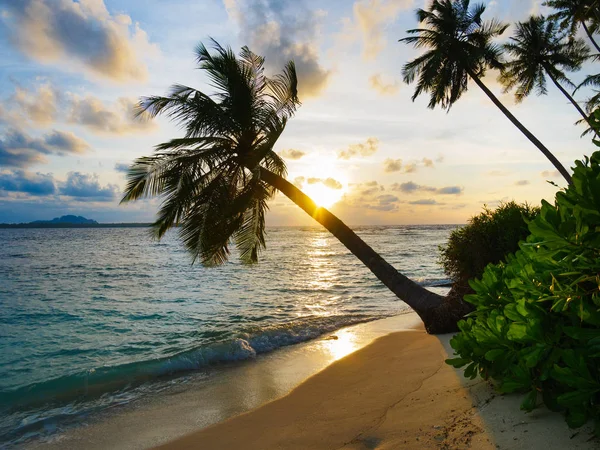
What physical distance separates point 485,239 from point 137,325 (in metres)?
11.2

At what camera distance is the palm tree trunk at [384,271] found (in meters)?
8.98

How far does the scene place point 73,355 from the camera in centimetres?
1016

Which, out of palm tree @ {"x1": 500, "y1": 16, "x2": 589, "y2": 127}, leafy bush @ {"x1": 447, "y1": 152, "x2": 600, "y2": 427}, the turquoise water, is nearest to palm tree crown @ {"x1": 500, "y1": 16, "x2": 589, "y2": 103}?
palm tree @ {"x1": 500, "y1": 16, "x2": 589, "y2": 127}

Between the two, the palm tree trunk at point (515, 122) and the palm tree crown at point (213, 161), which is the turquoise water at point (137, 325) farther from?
the palm tree trunk at point (515, 122)

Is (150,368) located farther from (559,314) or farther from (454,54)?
(454,54)

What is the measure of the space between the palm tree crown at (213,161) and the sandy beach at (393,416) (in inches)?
175

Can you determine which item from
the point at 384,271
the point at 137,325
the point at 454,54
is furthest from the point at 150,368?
the point at 454,54

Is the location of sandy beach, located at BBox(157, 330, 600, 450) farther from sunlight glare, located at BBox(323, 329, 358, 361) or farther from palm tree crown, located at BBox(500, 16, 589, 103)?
palm tree crown, located at BBox(500, 16, 589, 103)

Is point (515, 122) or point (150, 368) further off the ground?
point (515, 122)

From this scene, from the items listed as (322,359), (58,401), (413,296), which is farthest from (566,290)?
(58,401)

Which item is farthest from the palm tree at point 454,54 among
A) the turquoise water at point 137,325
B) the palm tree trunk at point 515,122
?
the turquoise water at point 137,325

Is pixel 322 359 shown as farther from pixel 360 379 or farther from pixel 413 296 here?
pixel 413 296

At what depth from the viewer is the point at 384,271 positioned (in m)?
9.60

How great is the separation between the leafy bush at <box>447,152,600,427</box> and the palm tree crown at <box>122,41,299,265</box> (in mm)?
6972
